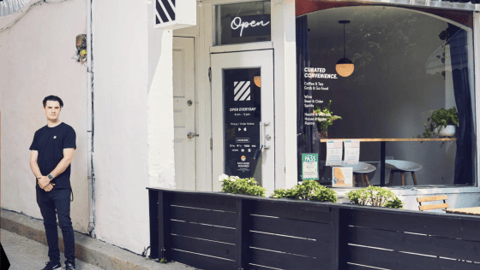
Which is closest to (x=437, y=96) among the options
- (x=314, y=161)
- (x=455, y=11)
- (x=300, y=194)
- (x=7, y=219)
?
(x=455, y=11)

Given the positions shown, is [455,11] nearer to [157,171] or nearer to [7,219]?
[157,171]

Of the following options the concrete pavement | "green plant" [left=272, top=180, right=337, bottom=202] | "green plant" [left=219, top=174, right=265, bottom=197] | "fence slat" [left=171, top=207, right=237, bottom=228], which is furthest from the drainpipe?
"green plant" [left=272, top=180, right=337, bottom=202]

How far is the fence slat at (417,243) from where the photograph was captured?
351 centimetres

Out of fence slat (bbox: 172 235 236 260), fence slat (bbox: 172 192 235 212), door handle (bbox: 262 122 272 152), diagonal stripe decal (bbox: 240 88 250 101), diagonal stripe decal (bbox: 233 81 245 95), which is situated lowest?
fence slat (bbox: 172 235 236 260)

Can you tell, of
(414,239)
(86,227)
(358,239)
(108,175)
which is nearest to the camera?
(414,239)

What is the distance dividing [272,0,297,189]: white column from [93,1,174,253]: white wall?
146 cm

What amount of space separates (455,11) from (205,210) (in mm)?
4583

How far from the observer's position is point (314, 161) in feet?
22.6

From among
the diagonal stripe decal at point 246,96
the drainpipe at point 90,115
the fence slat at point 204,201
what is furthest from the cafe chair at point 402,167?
the drainpipe at point 90,115

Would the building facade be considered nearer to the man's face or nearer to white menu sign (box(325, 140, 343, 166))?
white menu sign (box(325, 140, 343, 166))

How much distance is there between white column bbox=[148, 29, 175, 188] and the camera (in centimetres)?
585

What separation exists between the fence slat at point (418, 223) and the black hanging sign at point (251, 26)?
3.35m

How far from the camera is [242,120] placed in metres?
7.16

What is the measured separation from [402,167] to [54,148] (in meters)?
4.59
